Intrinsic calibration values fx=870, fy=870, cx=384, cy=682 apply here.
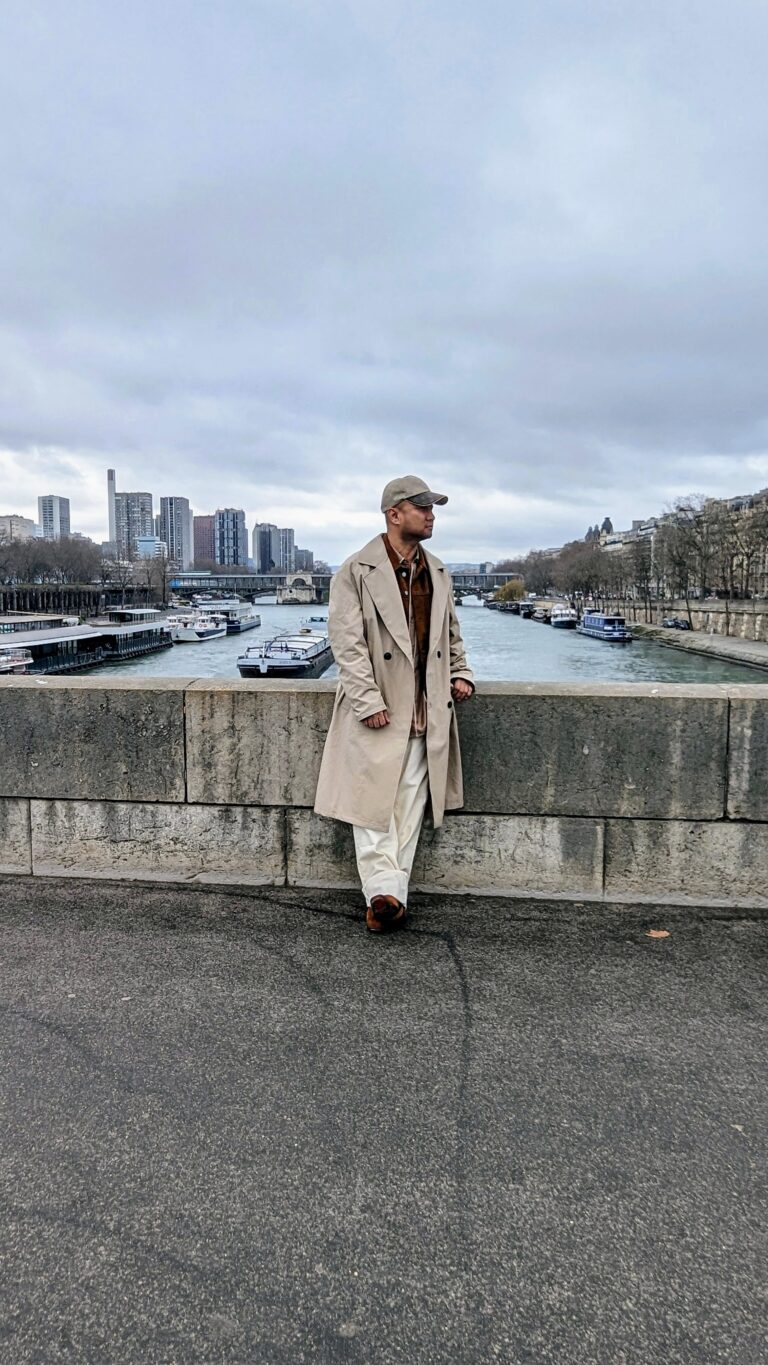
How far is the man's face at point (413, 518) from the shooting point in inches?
160

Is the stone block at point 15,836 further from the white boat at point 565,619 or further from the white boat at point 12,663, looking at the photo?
the white boat at point 565,619

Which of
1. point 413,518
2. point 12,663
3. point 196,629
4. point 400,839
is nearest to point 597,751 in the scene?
point 400,839

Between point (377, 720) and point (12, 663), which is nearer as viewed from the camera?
point (377, 720)

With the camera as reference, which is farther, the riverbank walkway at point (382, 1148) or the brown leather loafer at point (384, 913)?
the brown leather loafer at point (384, 913)

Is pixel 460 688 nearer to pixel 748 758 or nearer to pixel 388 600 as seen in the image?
pixel 388 600

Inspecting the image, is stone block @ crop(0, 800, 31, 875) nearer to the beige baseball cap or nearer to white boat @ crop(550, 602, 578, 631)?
the beige baseball cap

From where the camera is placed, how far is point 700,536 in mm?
98875

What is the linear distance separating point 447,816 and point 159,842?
165cm

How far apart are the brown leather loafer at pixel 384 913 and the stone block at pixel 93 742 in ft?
4.82

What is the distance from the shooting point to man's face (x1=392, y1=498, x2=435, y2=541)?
406cm

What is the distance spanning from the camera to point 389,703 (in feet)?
13.4

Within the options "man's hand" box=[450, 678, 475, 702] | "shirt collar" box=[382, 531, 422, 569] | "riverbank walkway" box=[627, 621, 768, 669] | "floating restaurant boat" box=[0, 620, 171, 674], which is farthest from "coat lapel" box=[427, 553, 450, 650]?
"riverbank walkway" box=[627, 621, 768, 669]

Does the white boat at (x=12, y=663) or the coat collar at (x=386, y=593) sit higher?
the coat collar at (x=386, y=593)

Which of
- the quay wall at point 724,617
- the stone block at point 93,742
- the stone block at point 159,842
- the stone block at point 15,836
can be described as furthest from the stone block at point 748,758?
the quay wall at point 724,617
